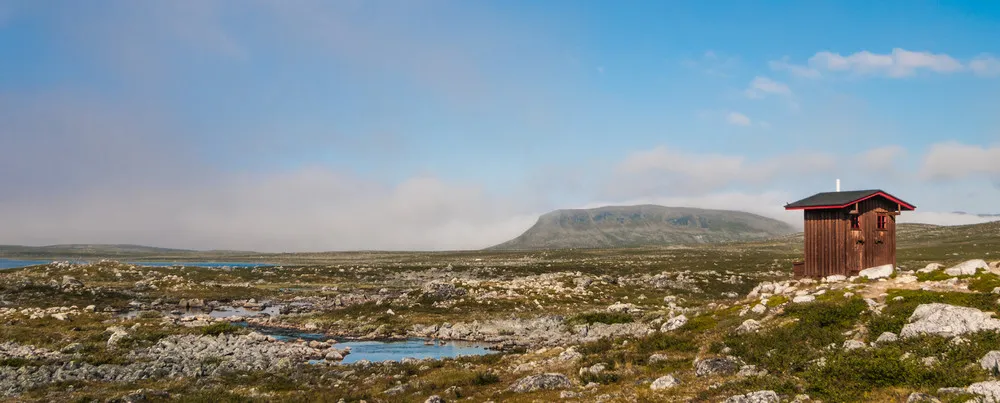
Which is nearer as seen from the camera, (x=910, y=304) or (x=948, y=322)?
(x=948, y=322)

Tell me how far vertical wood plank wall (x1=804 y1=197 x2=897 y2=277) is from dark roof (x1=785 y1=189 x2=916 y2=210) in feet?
1.56

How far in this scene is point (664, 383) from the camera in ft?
58.8

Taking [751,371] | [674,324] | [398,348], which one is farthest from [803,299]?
[398,348]

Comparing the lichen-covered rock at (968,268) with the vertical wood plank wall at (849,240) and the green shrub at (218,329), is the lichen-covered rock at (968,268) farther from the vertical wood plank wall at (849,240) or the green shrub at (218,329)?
the green shrub at (218,329)

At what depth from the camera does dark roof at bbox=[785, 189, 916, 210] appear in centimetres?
3269

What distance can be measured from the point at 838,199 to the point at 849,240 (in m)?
2.58

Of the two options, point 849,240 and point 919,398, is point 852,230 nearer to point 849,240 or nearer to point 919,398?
point 849,240

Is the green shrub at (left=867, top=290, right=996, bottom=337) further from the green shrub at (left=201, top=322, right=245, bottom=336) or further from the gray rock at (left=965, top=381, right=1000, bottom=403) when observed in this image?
the green shrub at (left=201, top=322, right=245, bottom=336)

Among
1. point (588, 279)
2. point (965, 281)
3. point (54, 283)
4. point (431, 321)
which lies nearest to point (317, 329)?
point (431, 321)

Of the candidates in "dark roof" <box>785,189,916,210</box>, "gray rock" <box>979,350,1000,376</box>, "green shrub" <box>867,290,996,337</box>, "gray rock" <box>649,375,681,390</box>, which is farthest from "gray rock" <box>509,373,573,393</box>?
"dark roof" <box>785,189,916,210</box>

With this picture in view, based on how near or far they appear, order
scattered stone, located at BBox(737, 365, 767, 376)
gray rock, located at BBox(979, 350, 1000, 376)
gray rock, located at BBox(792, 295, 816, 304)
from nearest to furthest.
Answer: gray rock, located at BBox(979, 350, 1000, 376) → scattered stone, located at BBox(737, 365, 767, 376) → gray rock, located at BBox(792, 295, 816, 304)

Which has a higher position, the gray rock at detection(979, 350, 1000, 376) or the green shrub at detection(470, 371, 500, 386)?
the gray rock at detection(979, 350, 1000, 376)

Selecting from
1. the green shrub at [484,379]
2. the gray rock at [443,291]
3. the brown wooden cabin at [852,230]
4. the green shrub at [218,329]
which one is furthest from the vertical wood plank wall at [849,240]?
the green shrub at [218,329]

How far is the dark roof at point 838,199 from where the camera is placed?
3269 centimetres
